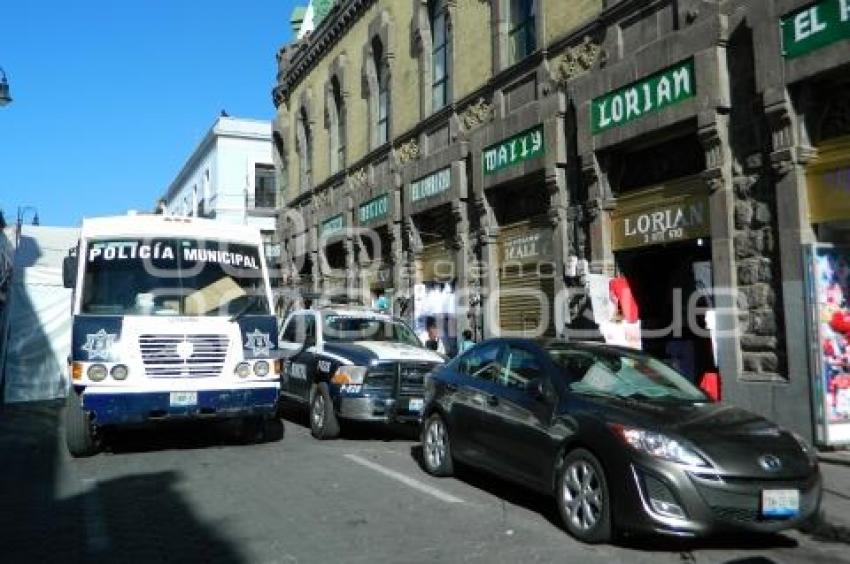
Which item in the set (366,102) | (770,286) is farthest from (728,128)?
(366,102)

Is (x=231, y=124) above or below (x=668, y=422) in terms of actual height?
above

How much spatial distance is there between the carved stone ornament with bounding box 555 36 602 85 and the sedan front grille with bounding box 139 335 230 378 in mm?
7956

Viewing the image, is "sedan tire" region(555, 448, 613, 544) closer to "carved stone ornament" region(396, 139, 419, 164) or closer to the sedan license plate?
the sedan license plate

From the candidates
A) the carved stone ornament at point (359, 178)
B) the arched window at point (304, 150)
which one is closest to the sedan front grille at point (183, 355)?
the carved stone ornament at point (359, 178)

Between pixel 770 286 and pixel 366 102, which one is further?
Result: pixel 366 102

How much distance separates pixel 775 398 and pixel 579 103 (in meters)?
5.97

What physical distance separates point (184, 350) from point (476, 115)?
10017mm

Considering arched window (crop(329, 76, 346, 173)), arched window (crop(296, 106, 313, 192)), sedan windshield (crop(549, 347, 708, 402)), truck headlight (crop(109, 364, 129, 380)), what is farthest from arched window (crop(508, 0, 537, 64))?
arched window (crop(296, 106, 313, 192))

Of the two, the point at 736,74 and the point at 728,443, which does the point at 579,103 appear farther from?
the point at 728,443

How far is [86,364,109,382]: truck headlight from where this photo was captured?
9.46 metres

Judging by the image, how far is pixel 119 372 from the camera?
959cm

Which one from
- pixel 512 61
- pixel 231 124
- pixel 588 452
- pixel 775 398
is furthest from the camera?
pixel 231 124

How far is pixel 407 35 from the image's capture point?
71.3 ft

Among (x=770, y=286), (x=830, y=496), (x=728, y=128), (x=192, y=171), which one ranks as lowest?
(x=830, y=496)
